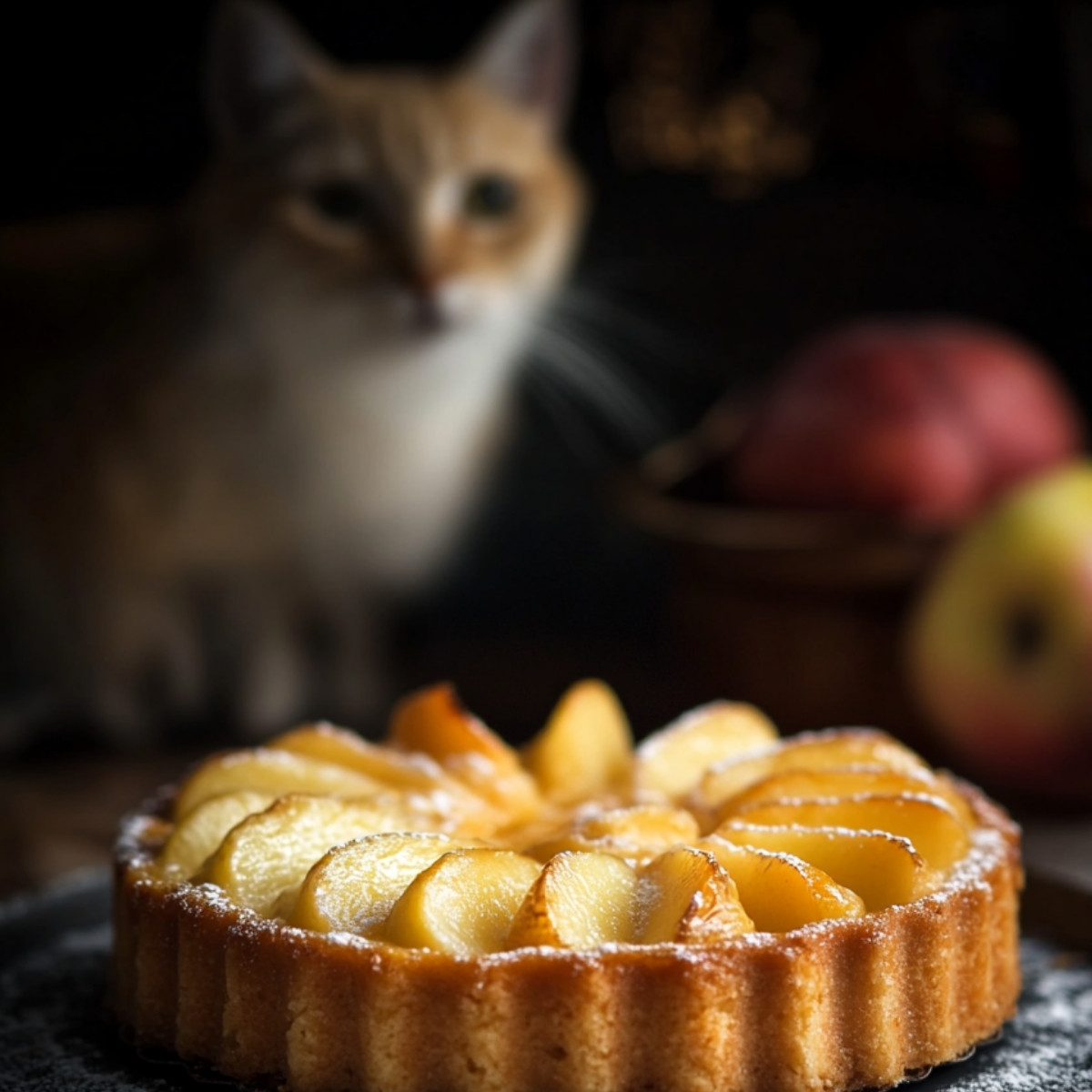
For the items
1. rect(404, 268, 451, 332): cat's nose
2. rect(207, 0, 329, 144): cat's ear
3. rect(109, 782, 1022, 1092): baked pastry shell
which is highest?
rect(207, 0, 329, 144): cat's ear

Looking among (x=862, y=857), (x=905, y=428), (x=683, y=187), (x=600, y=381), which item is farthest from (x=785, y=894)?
(x=683, y=187)

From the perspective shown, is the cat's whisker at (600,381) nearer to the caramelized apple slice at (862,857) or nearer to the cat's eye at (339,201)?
the cat's eye at (339,201)

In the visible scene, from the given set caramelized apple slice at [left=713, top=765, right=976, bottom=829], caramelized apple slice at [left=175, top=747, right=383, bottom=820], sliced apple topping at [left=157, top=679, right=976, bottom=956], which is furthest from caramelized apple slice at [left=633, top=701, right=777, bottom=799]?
caramelized apple slice at [left=175, top=747, right=383, bottom=820]

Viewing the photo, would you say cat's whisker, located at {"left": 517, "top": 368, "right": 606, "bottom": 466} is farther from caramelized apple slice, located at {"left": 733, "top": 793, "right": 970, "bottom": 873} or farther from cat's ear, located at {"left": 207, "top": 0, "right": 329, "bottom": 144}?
caramelized apple slice, located at {"left": 733, "top": 793, "right": 970, "bottom": 873}

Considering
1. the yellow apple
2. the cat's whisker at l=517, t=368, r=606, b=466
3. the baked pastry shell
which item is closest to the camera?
the baked pastry shell

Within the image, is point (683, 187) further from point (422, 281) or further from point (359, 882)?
point (359, 882)

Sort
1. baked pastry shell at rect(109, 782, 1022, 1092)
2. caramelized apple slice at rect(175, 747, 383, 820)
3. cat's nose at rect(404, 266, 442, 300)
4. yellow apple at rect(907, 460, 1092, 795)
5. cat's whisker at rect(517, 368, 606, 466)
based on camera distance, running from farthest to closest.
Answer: cat's whisker at rect(517, 368, 606, 466) < cat's nose at rect(404, 266, 442, 300) < yellow apple at rect(907, 460, 1092, 795) < caramelized apple slice at rect(175, 747, 383, 820) < baked pastry shell at rect(109, 782, 1022, 1092)

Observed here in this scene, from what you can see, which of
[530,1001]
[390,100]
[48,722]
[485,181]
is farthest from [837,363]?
[530,1001]

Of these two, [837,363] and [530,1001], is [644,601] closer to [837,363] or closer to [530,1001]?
[837,363]
